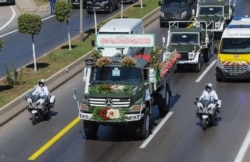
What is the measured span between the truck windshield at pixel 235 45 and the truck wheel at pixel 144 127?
9.48 metres

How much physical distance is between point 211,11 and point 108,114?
2152 centimetres

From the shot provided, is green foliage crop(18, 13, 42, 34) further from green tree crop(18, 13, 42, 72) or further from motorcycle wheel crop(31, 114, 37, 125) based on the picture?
motorcycle wheel crop(31, 114, 37, 125)

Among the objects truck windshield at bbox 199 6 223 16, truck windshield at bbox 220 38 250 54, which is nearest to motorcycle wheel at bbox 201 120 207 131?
truck windshield at bbox 220 38 250 54

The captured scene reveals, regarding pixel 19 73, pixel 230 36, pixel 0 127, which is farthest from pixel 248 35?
pixel 0 127

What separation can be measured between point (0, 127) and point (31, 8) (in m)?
28.9

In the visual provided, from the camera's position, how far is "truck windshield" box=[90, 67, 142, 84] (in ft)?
68.9

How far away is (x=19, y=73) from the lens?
99.5ft

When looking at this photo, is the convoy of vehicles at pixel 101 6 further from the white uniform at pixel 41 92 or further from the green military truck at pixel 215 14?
the white uniform at pixel 41 92

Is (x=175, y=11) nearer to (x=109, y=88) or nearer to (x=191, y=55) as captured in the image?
(x=191, y=55)

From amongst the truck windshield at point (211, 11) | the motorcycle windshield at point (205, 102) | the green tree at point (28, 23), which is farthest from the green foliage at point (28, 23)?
the truck windshield at point (211, 11)

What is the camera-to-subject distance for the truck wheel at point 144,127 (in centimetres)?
2042

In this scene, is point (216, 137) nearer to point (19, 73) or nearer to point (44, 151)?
point (44, 151)

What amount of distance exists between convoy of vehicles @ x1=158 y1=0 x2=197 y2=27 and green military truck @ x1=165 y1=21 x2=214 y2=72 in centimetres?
935

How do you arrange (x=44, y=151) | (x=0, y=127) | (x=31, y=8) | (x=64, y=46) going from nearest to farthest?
(x=44, y=151), (x=0, y=127), (x=64, y=46), (x=31, y=8)
